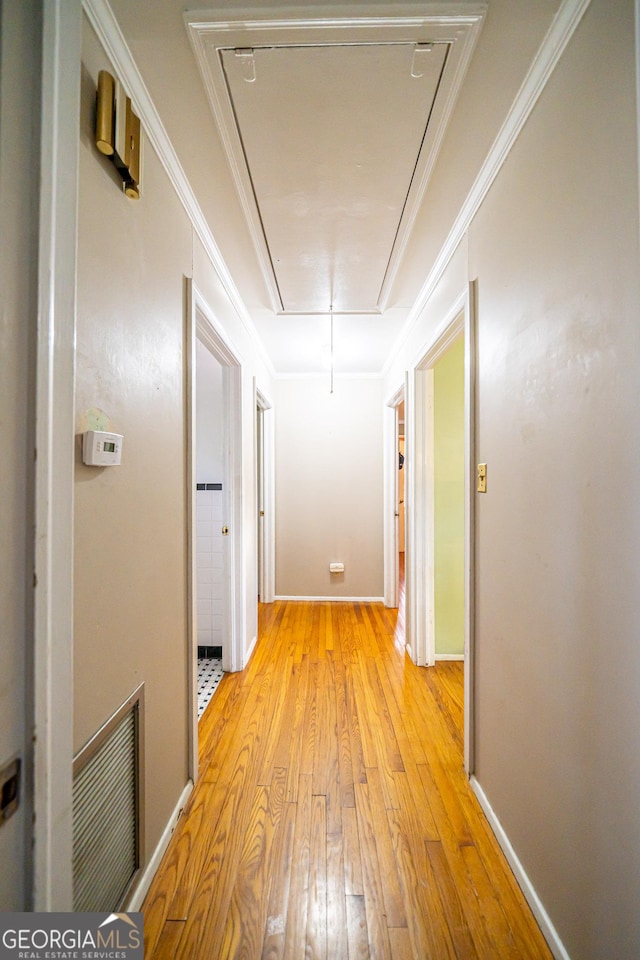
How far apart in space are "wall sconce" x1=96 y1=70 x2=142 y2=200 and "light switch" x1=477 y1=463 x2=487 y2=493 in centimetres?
144

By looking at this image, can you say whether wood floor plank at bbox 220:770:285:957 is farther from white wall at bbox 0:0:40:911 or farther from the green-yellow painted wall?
the green-yellow painted wall

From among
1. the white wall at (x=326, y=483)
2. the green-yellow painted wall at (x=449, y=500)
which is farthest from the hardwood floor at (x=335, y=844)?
the white wall at (x=326, y=483)

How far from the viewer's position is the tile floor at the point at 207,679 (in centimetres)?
229

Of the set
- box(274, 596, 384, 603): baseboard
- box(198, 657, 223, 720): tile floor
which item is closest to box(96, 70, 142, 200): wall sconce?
box(198, 657, 223, 720): tile floor

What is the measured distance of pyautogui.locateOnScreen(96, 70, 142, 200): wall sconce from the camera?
0.94 meters

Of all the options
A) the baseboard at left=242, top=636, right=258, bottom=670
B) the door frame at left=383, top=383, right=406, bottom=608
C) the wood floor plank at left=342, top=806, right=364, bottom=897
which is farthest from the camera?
the door frame at left=383, top=383, right=406, bottom=608

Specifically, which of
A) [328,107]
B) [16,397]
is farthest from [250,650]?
[328,107]

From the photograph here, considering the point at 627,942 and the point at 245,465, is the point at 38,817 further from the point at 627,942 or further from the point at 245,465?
the point at 245,465

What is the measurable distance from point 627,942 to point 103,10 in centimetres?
240

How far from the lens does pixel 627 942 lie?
0.80m

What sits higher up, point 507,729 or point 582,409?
point 582,409

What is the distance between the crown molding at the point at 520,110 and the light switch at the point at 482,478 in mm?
1027

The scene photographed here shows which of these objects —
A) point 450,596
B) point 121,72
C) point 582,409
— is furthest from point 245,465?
point 582,409

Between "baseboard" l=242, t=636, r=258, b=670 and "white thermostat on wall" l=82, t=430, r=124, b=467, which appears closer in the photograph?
"white thermostat on wall" l=82, t=430, r=124, b=467
